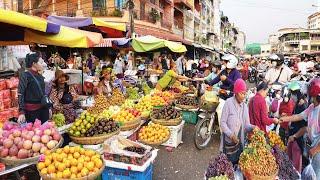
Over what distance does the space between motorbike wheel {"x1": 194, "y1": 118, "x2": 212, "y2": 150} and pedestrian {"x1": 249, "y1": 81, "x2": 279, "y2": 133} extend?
7.34 ft

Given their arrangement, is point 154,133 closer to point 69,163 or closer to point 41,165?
point 69,163

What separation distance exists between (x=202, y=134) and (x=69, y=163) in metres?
3.82

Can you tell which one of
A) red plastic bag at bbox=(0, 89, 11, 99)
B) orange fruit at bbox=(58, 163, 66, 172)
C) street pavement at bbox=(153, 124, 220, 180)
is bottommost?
street pavement at bbox=(153, 124, 220, 180)

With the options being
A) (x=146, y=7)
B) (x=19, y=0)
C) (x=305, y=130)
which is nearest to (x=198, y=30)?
(x=146, y=7)

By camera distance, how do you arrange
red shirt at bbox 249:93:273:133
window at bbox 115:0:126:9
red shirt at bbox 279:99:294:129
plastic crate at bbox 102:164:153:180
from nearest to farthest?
plastic crate at bbox 102:164:153:180 → red shirt at bbox 249:93:273:133 → red shirt at bbox 279:99:294:129 → window at bbox 115:0:126:9

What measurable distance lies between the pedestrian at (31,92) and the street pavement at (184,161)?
7.61ft

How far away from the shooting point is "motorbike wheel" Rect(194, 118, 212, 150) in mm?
7277

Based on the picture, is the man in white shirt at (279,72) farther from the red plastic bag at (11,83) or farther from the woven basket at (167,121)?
the red plastic bag at (11,83)

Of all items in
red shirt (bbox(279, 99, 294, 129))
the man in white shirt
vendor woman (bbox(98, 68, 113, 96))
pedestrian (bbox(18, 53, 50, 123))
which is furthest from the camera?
vendor woman (bbox(98, 68, 113, 96))

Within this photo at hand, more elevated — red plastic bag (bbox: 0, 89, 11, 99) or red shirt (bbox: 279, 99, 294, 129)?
red plastic bag (bbox: 0, 89, 11, 99)

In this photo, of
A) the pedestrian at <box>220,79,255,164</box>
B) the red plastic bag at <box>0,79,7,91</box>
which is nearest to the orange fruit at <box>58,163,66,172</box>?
the pedestrian at <box>220,79,255,164</box>

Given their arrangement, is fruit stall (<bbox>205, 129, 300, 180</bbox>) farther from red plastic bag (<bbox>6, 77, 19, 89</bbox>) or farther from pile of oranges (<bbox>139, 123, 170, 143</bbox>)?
red plastic bag (<bbox>6, 77, 19, 89</bbox>)

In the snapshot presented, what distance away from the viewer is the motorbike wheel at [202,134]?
728 centimetres

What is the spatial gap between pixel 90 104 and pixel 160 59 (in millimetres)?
12426
